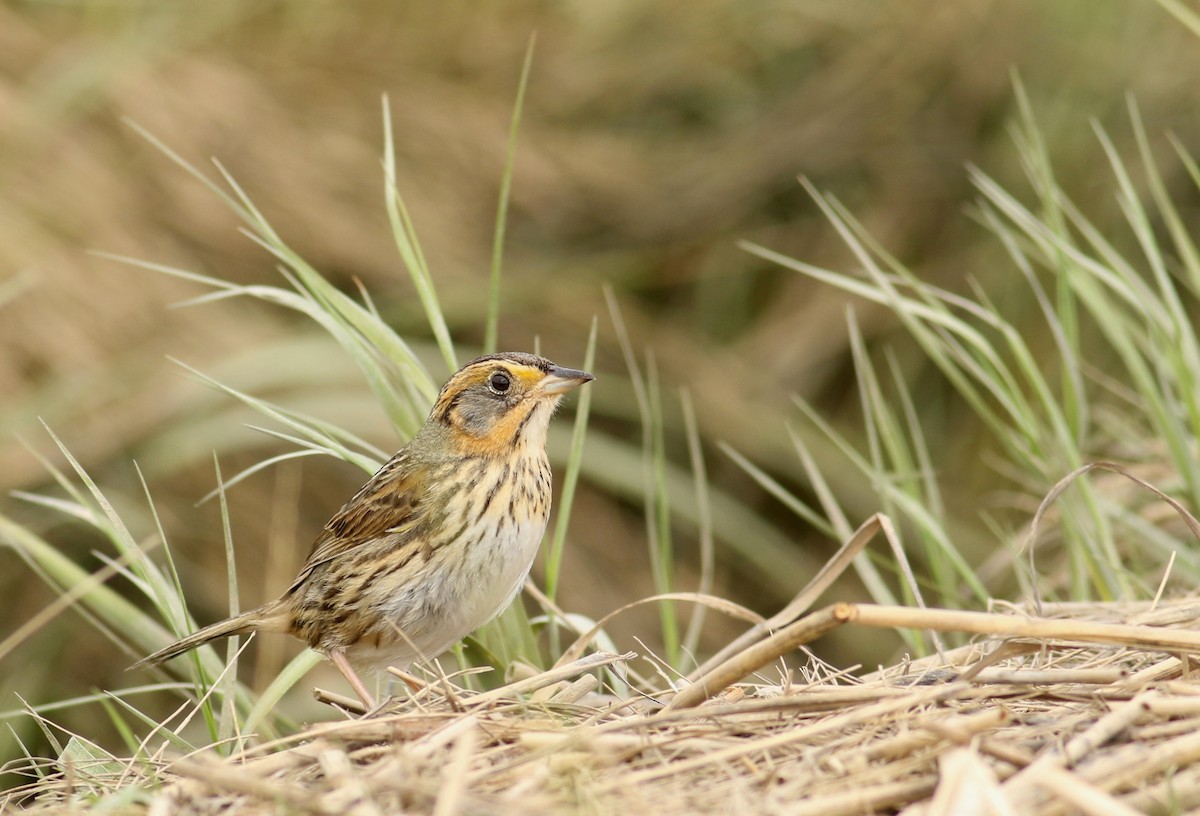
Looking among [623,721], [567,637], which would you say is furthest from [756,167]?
[623,721]

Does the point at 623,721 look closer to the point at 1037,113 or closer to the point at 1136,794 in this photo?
the point at 1136,794

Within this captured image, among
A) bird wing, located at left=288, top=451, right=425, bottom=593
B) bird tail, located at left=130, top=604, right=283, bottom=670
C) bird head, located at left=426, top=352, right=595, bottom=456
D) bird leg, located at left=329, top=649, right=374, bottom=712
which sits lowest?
bird leg, located at left=329, top=649, right=374, bottom=712

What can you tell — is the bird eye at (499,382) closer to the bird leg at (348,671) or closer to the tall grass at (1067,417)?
the tall grass at (1067,417)

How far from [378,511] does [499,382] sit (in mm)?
412

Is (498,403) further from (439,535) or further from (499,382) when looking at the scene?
(439,535)

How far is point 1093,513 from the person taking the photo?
143 inches

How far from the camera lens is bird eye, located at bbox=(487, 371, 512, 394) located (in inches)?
144

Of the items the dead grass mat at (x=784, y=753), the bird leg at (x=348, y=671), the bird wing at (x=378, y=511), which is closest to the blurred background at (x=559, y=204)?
the bird wing at (x=378, y=511)

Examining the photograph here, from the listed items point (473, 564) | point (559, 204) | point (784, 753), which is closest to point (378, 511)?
point (473, 564)

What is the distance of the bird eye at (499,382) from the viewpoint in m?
3.67

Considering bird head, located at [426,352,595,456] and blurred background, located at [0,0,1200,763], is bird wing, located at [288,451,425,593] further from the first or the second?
blurred background, located at [0,0,1200,763]

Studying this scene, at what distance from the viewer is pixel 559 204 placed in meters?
7.30

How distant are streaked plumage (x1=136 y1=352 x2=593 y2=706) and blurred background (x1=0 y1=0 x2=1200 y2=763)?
70.3 inches

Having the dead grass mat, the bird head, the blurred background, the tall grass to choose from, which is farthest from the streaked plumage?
the blurred background
